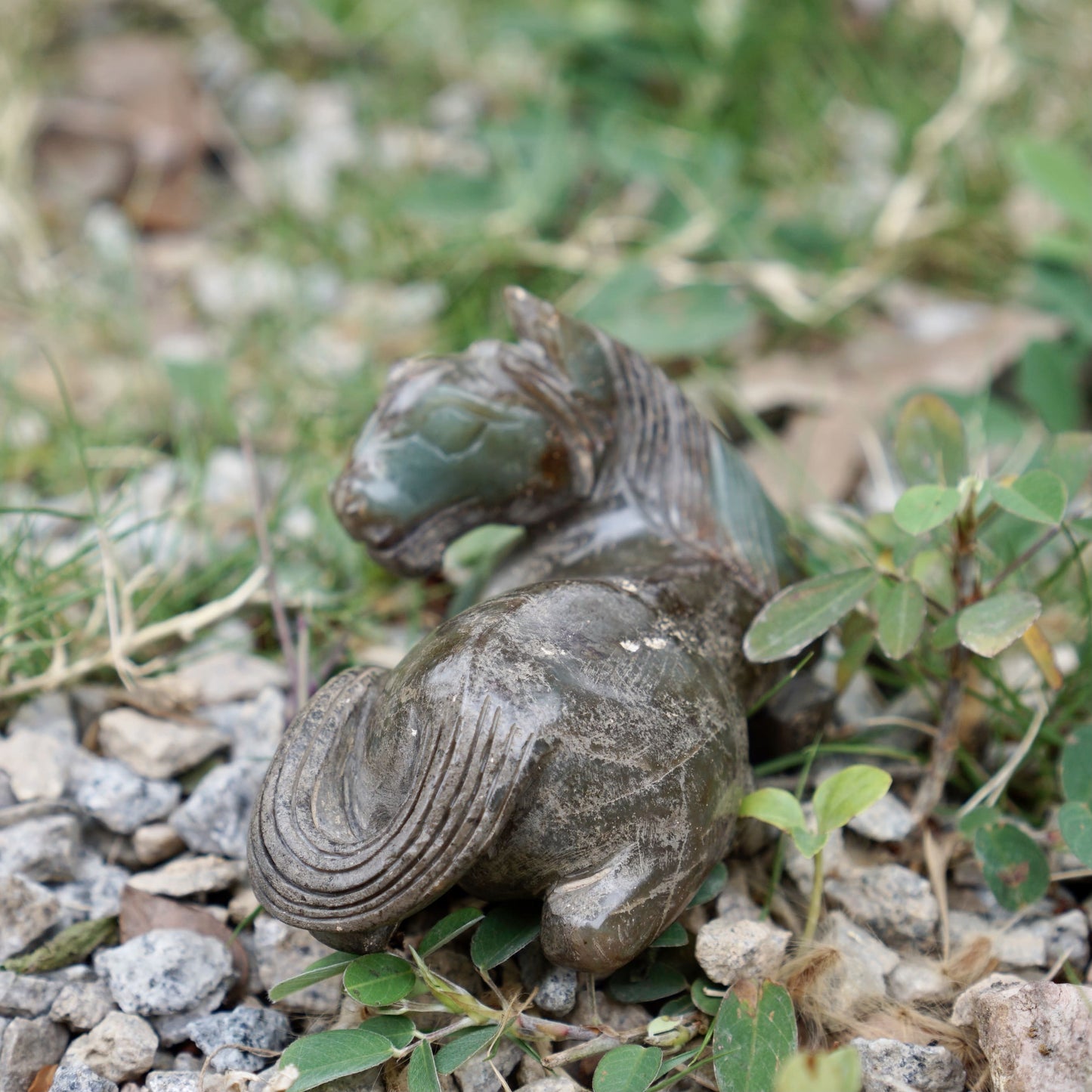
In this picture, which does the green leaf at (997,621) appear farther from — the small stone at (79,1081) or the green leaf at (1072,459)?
the small stone at (79,1081)

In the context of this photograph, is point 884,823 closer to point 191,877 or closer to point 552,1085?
point 552,1085

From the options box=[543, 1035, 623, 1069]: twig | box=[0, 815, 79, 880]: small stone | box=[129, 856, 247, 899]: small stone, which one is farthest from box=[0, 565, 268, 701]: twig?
box=[543, 1035, 623, 1069]: twig

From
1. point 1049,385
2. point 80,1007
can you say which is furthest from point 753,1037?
point 1049,385

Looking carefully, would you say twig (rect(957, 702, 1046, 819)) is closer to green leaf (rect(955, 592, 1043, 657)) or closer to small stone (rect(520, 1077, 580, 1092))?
green leaf (rect(955, 592, 1043, 657))

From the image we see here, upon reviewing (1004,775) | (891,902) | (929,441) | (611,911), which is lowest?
(891,902)

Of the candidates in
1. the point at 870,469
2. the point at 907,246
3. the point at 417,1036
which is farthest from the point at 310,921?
the point at 907,246

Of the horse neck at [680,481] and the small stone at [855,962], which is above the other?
the horse neck at [680,481]

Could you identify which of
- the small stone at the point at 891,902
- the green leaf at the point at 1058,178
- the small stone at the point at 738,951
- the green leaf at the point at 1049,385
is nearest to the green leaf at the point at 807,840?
the small stone at the point at 738,951

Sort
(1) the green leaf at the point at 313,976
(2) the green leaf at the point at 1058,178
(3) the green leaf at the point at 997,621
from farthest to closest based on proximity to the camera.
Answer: (2) the green leaf at the point at 1058,178 → (3) the green leaf at the point at 997,621 → (1) the green leaf at the point at 313,976
